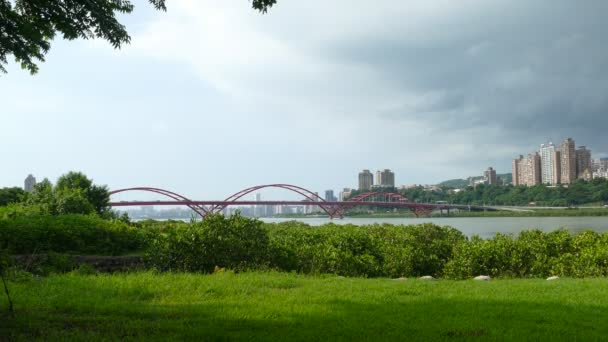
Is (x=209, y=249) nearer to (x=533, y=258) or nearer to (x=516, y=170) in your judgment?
(x=533, y=258)

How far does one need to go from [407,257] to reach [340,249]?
1.36 m

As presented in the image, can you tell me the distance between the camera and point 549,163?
119 meters

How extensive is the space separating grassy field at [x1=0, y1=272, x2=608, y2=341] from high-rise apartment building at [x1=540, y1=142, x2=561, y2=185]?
373ft

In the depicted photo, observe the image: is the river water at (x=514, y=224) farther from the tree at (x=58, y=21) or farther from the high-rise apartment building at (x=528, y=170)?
the high-rise apartment building at (x=528, y=170)

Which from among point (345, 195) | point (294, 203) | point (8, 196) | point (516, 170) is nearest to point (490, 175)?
point (516, 170)

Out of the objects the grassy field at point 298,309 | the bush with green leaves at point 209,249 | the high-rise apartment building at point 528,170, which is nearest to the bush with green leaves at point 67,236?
the bush with green leaves at point 209,249

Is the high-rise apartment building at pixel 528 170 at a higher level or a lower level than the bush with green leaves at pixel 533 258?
higher

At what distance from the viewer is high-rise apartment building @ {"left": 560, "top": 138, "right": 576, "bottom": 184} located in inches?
4336

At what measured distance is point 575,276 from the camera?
360 inches

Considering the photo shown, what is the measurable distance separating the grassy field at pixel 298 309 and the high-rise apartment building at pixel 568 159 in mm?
114861

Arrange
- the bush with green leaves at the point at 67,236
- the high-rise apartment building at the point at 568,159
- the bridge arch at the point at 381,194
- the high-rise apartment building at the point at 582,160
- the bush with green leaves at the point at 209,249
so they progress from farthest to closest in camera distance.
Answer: the high-rise apartment building at the point at 582,160 → the high-rise apartment building at the point at 568,159 → the bridge arch at the point at 381,194 → the bush with green leaves at the point at 67,236 → the bush with green leaves at the point at 209,249

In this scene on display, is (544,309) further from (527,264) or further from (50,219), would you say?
(50,219)

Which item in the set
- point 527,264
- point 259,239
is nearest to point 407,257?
point 527,264

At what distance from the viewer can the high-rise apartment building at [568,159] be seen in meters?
110
